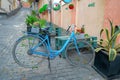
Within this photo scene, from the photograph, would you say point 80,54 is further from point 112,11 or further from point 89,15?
point 89,15

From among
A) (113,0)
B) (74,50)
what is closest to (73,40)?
(74,50)

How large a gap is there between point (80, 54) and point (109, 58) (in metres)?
1.08

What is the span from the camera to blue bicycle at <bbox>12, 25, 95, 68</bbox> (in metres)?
3.91

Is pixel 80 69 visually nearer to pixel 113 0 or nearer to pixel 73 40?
pixel 73 40

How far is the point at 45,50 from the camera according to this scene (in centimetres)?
396

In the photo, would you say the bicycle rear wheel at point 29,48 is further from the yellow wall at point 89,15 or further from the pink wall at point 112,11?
the yellow wall at point 89,15

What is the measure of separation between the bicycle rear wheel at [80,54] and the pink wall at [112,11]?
0.78m

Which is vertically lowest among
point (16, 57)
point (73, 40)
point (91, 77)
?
point (91, 77)

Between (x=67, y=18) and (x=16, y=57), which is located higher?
(x=67, y=18)

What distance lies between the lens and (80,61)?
14.6ft

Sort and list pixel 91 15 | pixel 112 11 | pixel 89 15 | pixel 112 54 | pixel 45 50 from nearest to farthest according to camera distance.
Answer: pixel 112 54 < pixel 45 50 < pixel 112 11 < pixel 91 15 < pixel 89 15

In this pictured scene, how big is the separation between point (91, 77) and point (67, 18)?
6261mm

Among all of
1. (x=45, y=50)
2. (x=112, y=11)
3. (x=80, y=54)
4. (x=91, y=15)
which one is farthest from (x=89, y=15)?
(x=45, y=50)

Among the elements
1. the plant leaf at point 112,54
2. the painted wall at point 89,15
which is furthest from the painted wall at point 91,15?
the plant leaf at point 112,54
